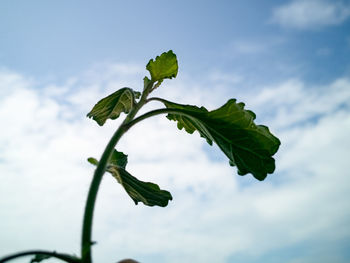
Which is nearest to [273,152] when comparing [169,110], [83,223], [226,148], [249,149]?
[249,149]

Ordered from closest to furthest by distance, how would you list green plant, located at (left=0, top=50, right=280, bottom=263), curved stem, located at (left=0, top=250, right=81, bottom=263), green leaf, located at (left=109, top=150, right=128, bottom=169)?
curved stem, located at (left=0, top=250, right=81, bottom=263) → green plant, located at (left=0, top=50, right=280, bottom=263) → green leaf, located at (left=109, top=150, right=128, bottom=169)

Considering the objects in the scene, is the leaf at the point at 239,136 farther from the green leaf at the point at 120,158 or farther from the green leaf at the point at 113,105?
the green leaf at the point at 120,158

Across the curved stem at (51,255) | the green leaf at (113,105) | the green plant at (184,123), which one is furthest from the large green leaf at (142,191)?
the curved stem at (51,255)

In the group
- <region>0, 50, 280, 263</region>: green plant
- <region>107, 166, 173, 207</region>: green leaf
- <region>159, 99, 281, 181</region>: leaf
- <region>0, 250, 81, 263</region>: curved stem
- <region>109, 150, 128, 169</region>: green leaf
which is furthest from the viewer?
<region>109, 150, 128, 169</region>: green leaf

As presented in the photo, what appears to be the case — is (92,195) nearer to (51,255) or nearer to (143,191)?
(51,255)

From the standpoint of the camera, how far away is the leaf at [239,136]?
5.58ft

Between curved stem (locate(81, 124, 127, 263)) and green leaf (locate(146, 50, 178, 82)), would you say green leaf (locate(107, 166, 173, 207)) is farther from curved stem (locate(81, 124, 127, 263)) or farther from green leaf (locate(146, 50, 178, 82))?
green leaf (locate(146, 50, 178, 82))

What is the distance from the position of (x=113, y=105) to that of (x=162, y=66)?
40 centimetres

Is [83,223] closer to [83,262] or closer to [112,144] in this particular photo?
[83,262]

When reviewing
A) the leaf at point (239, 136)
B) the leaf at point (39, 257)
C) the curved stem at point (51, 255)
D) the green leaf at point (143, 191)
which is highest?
the leaf at point (239, 136)

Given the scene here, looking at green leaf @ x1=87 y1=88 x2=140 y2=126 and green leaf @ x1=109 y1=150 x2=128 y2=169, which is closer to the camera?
green leaf @ x1=87 y1=88 x2=140 y2=126

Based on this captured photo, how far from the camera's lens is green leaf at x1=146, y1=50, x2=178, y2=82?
6.69 feet

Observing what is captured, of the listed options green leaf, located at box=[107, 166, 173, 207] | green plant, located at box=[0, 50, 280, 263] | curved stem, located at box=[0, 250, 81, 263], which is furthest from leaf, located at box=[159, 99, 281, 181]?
curved stem, located at box=[0, 250, 81, 263]

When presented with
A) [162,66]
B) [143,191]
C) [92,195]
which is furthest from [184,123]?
[92,195]
